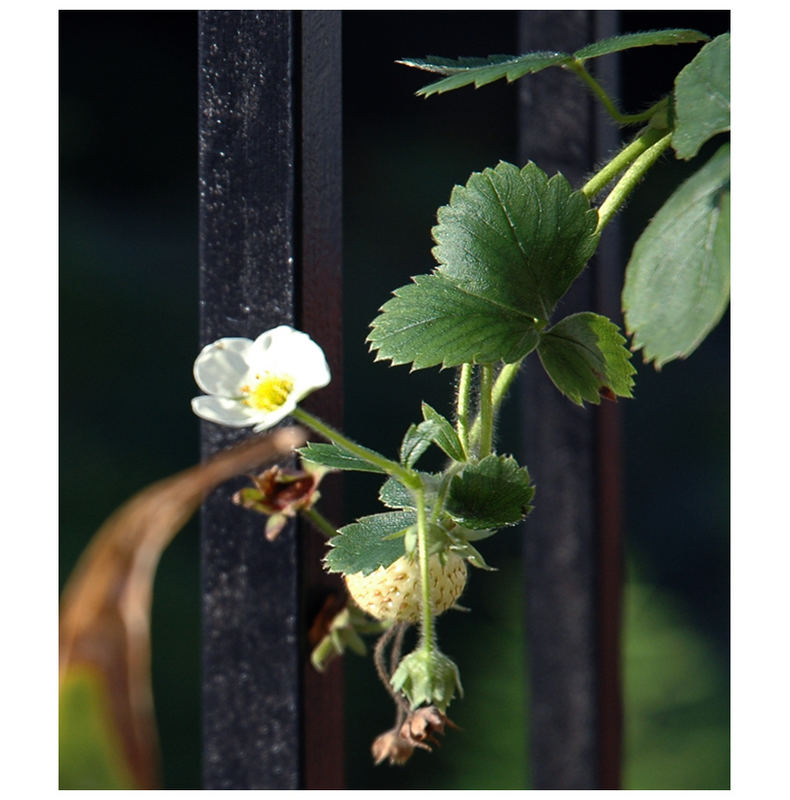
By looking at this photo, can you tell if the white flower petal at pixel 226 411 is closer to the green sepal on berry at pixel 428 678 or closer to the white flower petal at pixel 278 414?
the white flower petal at pixel 278 414

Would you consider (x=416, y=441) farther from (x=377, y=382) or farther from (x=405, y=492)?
(x=377, y=382)

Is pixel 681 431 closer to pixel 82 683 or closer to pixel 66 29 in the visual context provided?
pixel 66 29

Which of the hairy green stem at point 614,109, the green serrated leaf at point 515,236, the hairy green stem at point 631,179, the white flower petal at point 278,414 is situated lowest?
the white flower petal at point 278,414

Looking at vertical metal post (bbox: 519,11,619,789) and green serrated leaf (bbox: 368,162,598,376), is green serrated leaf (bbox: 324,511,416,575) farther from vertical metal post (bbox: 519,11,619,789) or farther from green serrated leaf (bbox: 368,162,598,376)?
vertical metal post (bbox: 519,11,619,789)

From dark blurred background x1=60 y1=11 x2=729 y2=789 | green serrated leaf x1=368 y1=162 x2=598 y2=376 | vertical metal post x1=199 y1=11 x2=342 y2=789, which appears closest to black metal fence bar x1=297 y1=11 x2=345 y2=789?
vertical metal post x1=199 y1=11 x2=342 y2=789

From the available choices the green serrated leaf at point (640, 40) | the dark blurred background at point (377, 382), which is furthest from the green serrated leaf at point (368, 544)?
the dark blurred background at point (377, 382)

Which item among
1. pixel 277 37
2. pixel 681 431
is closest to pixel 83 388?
pixel 681 431
